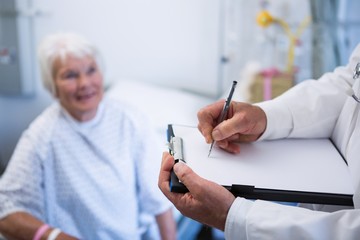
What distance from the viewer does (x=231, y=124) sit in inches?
28.3

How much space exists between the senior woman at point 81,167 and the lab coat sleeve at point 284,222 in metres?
0.63

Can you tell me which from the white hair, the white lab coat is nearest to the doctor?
the white lab coat

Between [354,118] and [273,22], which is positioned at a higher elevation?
[273,22]

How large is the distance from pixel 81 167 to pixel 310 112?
878mm

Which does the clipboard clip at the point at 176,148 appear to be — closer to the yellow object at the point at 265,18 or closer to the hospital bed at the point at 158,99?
the hospital bed at the point at 158,99

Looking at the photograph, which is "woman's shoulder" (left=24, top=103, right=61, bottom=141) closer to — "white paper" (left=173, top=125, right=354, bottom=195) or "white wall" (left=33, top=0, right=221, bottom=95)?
"white paper" (left=173, top=125, right=354, bottom=195)

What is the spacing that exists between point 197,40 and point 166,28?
8.8 inches

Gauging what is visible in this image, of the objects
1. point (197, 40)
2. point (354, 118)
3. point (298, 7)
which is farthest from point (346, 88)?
point (197, 40)

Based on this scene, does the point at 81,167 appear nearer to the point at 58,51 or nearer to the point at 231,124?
the point at 58,51

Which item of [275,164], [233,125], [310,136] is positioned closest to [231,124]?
[233,125]

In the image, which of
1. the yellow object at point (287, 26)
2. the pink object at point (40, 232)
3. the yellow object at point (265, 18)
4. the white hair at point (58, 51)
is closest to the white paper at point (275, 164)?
the pink object at point (40, 232)

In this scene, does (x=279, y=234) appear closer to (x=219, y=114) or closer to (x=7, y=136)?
(x=219, y=114)

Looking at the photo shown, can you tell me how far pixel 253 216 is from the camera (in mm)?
602

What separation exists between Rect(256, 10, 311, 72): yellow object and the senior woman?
3.28ft
